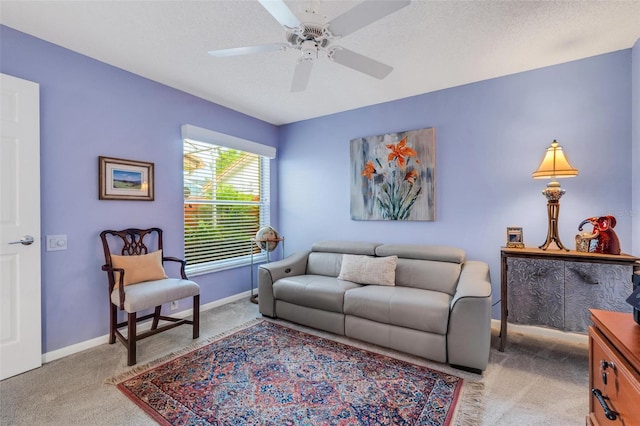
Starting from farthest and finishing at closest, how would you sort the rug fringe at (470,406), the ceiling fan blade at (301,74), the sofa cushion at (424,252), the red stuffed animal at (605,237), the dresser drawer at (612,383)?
the sofa cushion at (424,252) < the red stuffed animal at (605,237) < the ceiling fan blade at (301,74) < the rug fringe at (470,406) < the dresser drawer at (612,383)

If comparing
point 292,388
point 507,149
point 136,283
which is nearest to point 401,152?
point 507,149

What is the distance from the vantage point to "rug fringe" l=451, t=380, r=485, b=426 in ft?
5.58

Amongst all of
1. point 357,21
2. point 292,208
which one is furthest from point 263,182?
point 357,21

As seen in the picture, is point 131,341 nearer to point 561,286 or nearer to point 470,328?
point 470,328

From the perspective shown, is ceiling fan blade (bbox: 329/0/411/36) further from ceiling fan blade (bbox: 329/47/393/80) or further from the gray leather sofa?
the gray leather sofa

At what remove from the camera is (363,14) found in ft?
4.94

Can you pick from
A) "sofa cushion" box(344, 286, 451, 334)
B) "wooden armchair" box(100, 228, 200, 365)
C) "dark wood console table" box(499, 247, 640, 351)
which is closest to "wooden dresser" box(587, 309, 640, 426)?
"sofa cushion" box(344, 286, 451, 334)

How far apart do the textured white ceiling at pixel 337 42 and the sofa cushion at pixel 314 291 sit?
2143 millimetres

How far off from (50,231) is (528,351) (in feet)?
13.7

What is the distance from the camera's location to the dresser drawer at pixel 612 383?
795mm

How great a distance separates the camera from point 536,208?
9.37ft

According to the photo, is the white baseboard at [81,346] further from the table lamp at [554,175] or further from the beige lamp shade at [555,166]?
the beige lamp shade at [555,166]

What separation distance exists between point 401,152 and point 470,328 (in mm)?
2117

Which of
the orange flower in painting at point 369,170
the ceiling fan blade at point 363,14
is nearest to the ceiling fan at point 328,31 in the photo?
the ceiling fan blade at point 363,14
